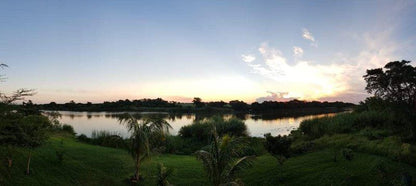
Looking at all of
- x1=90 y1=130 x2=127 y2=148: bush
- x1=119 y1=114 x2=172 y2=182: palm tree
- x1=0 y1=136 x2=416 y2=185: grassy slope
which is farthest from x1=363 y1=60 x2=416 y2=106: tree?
x1=90 y1=130 x2=127 y2=148: bush

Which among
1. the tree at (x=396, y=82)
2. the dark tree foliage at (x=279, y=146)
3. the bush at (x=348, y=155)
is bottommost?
the bush at (x=348, y=155)

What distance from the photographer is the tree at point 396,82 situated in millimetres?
18872

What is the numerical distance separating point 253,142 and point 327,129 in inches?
239

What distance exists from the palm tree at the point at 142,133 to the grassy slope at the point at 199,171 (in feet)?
4.45

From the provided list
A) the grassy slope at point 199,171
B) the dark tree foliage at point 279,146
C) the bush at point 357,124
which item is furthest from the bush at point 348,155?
the bush at point 357,124

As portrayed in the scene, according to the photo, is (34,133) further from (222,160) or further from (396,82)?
(396,82)

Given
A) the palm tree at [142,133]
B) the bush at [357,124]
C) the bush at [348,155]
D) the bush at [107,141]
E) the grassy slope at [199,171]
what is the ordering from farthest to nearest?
the bush at [107,141] → the bush at [357,124] → the bush at [348,155] → the palm tree at [142,133] → the grassy slope at [199,171]

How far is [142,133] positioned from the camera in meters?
12.1

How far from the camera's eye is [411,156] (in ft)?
38.4

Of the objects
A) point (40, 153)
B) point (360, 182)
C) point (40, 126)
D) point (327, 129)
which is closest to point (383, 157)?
point (360, 182)

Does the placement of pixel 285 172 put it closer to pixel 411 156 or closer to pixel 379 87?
pixel 411 156

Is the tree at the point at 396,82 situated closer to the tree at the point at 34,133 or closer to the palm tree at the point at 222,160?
the palm tree at the point at 222,160

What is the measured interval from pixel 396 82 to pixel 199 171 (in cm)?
1588

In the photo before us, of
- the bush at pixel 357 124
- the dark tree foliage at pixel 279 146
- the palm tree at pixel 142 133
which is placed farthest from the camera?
the bush at pixel 357 124
